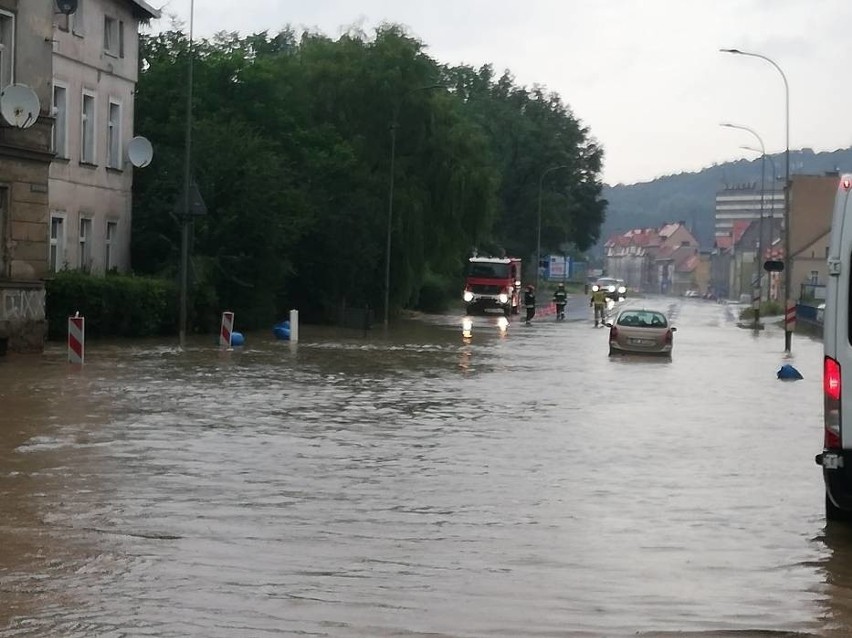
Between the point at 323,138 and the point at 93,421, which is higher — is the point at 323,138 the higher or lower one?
the higher one

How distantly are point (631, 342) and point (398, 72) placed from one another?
2725 centimetres

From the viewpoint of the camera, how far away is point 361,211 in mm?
58344

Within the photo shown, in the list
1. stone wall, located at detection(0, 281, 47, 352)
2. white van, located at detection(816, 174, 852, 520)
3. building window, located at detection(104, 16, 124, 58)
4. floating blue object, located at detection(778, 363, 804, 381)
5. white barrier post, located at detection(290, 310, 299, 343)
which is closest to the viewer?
white van, located at detection(816, 174, 852, 520)

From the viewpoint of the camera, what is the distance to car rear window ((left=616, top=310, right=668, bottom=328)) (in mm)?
40625

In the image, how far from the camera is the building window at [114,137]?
161 feet

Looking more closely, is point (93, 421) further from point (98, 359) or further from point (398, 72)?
point (398, 72)

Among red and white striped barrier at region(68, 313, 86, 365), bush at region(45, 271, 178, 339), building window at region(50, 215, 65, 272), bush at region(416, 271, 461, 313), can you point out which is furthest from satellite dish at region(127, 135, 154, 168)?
bush at region(416, 271, 461, 313)

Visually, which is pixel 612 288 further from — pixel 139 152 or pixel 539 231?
pixel 139 152

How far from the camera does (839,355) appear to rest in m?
10.9

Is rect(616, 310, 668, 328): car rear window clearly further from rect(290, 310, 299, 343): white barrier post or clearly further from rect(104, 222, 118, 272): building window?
rect(104, 222, 118, 272): building window

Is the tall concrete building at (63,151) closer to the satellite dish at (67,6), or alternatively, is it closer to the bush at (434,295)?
the satellite dish at (67,6)

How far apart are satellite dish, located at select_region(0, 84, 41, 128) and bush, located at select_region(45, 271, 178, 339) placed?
6.90 m

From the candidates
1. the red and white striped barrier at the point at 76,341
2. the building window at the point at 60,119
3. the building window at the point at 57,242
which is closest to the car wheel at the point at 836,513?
the red and white striped barrier at the point at 76,341

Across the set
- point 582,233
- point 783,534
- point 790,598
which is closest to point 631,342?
point 783,534
